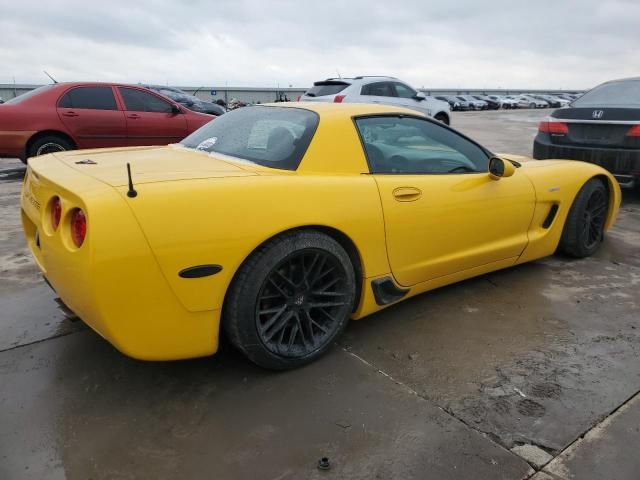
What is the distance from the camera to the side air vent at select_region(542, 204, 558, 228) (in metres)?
3.72

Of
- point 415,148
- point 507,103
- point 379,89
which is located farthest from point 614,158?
point 507,103

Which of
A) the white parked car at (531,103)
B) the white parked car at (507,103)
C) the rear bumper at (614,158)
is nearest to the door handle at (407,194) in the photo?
the rear bumper at (614,158)

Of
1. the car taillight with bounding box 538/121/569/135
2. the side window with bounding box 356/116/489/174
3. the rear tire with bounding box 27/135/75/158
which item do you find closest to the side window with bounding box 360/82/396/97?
the car taillight with bounding box 538/121/569/135

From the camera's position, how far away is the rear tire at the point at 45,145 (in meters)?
7.02

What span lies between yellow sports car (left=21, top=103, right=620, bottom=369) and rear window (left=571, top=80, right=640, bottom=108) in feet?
9.66

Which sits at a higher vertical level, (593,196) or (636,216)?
(593,196)

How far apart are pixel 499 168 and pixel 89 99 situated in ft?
20.8

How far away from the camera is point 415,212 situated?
278 cm

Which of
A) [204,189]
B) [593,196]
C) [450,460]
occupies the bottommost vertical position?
[450,460]

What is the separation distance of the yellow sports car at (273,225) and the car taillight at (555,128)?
268 centimetres

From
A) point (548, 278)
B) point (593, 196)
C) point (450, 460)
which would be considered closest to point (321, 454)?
point (450, 460)

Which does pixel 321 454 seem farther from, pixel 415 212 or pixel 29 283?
pixel 29 283

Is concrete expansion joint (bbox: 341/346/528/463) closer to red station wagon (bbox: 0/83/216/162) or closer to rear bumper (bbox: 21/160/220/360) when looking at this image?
rear bumper (bbox: 21/160/220/360)

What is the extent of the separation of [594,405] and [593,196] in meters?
2.29
